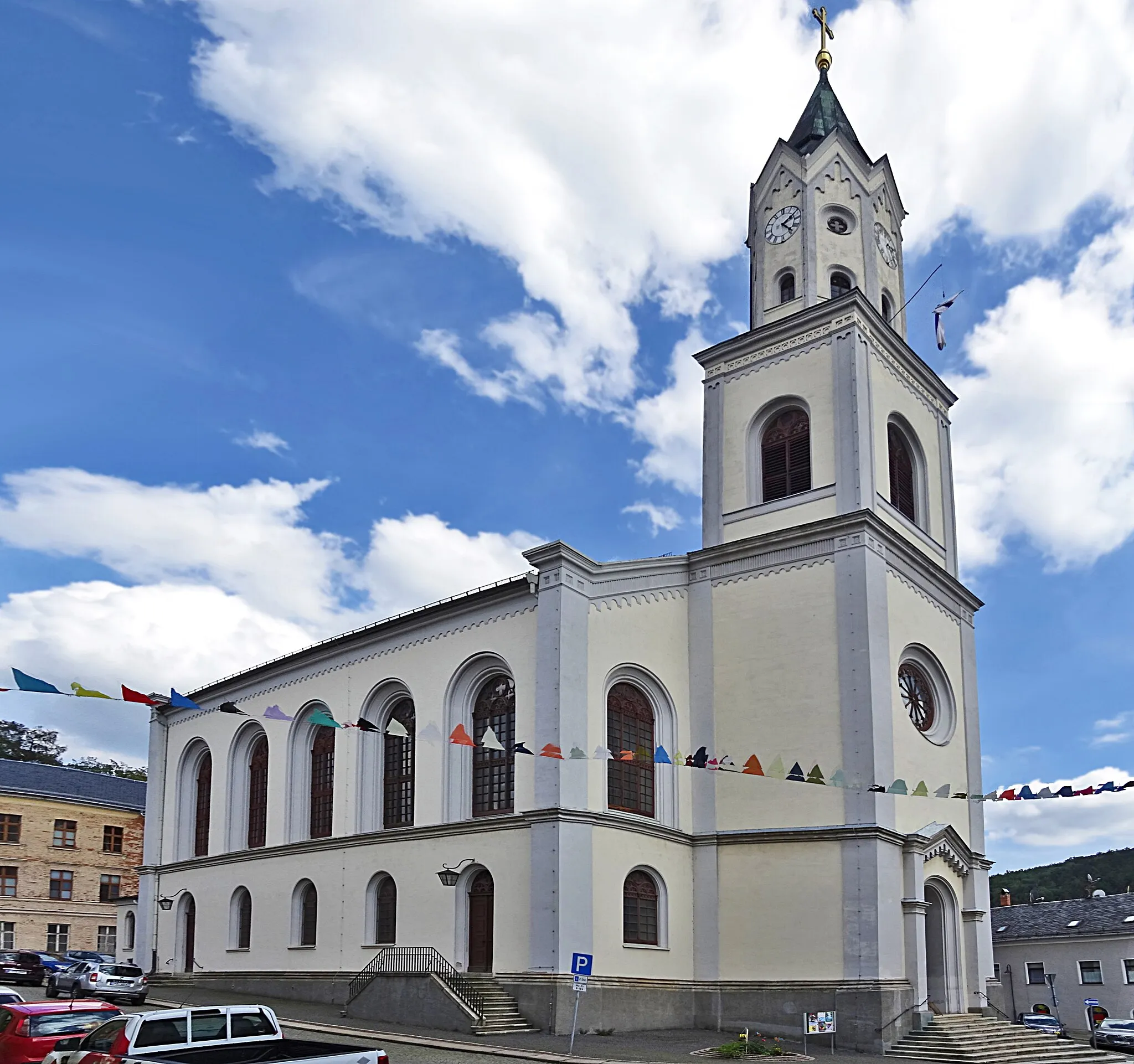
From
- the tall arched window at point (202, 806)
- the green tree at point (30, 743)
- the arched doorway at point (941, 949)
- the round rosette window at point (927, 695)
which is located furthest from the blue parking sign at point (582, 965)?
the green tree at point (30, 743)

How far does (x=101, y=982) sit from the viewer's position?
3259 cm

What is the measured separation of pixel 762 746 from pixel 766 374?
1065 centimetres

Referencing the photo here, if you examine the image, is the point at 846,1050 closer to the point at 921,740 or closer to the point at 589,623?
the point at 921,740

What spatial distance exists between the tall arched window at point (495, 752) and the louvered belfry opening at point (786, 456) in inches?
350

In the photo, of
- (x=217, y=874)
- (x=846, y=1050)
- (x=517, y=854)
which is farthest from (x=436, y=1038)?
(x=217, y=874)

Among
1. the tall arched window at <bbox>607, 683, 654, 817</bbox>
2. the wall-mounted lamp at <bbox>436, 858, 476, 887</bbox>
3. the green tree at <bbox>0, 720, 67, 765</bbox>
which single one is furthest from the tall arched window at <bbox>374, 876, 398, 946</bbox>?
A: the green tree at <bbox>0, 720, 67, 765</bbox>

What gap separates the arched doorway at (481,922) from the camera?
28.4 metres

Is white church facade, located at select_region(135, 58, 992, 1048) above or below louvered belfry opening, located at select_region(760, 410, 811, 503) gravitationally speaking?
below

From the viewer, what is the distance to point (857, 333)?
1252 inches

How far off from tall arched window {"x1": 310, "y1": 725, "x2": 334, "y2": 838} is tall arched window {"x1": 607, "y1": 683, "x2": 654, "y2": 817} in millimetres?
9864

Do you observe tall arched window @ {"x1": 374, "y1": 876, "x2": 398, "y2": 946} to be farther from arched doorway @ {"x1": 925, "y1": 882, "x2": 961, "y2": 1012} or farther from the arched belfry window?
arched doorway @ {"x1": 925, "y1": 882, "x2": 961, "y2": 1012}

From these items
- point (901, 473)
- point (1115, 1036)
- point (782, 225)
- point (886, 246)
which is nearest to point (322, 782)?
point (901, 473)

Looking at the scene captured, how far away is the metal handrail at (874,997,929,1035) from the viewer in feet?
83.6

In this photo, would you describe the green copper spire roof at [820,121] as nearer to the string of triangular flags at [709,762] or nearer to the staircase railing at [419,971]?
the string of triangular flags at [709,762]
